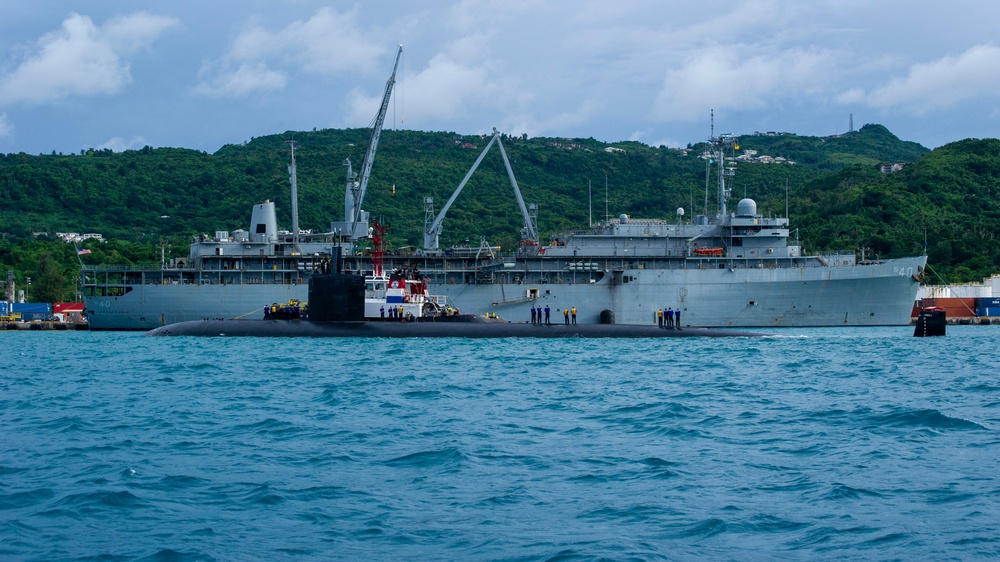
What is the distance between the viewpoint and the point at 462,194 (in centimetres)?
12681

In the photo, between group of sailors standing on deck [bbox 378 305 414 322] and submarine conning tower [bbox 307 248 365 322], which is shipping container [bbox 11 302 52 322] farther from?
submarine conning tower [bbox 307 248 365 322]

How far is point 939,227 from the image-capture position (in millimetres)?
93812

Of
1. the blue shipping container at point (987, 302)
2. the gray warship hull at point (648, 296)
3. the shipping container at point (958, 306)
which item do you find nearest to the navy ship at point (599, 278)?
the gray warship hull at point (648, 296)

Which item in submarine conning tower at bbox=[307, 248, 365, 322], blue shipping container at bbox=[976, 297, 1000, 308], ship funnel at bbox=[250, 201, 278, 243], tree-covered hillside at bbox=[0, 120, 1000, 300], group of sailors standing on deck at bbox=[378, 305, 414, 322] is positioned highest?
tree-covered hillside at bbox=[0, 120, 1000, 300]

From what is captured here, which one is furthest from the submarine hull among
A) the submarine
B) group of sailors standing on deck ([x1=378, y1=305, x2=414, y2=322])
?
group of sailors standing on deck ([x1=378, y1=305, x2=414, y2=322])

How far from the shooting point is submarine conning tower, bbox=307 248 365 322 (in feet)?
148

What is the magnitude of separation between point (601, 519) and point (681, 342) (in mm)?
33081

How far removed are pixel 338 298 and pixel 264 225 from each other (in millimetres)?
21536

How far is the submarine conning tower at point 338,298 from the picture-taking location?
45.2 metres

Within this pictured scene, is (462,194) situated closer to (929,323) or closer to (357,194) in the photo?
(357,194)

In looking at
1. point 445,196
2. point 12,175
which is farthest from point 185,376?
point 12,175

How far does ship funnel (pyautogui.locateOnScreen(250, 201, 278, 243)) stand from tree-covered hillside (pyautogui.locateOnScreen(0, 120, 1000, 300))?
56.9 ft

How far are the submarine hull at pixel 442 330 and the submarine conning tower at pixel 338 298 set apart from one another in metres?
0.40

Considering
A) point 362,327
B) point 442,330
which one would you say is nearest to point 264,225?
point 362,327
